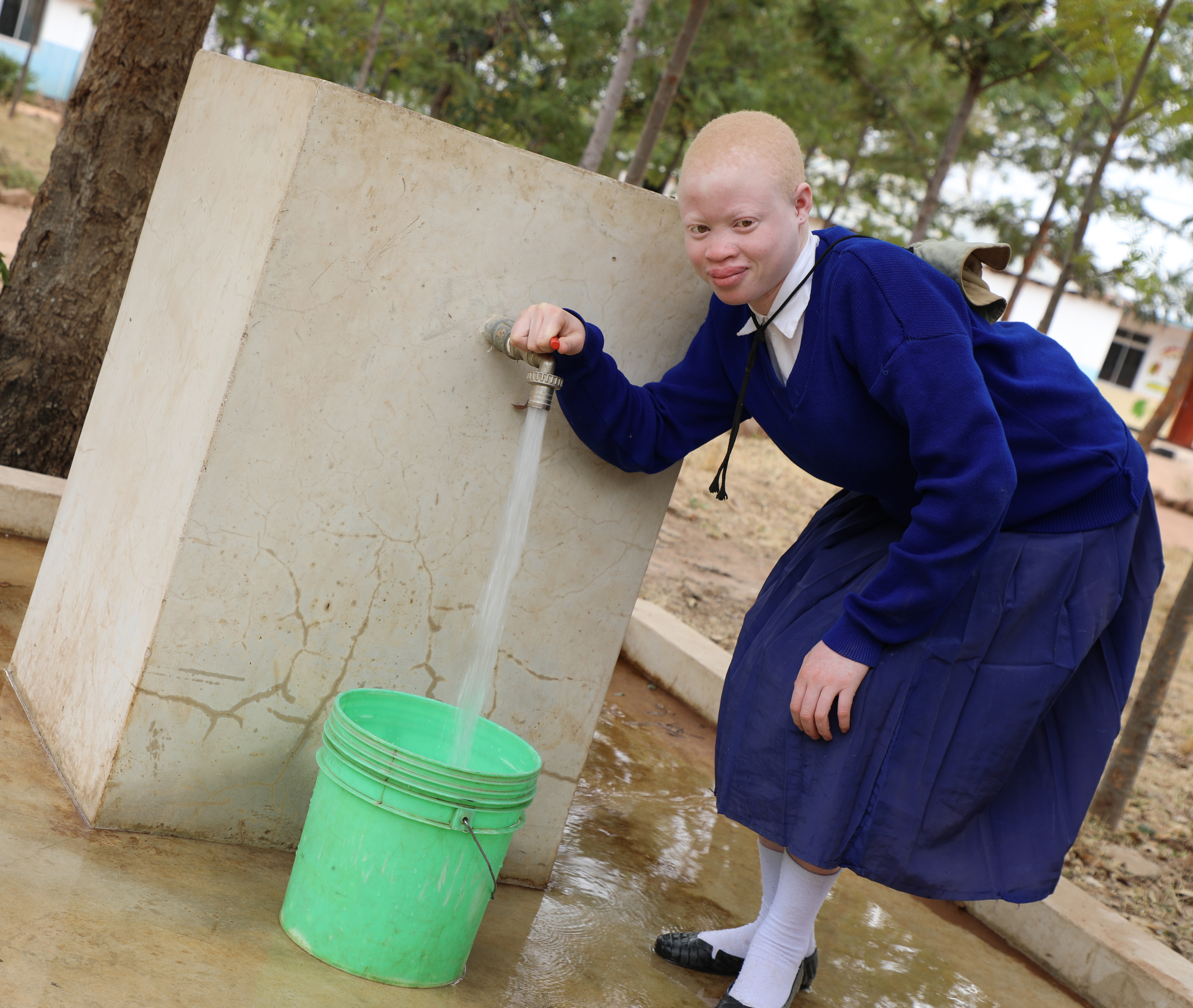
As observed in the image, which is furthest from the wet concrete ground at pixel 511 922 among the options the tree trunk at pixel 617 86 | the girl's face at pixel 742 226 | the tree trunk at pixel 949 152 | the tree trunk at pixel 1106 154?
the tree trunk at pixel 949 152

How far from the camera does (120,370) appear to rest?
283cm

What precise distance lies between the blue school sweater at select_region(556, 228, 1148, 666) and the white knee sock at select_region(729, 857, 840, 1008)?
0.53 m

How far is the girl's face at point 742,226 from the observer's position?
2.07m

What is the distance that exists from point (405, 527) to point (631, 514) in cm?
53

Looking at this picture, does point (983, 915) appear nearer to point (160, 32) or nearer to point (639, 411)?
point (639, 411)

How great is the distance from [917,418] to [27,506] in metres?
3.25

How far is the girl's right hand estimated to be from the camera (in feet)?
7.35

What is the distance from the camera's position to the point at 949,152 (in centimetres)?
994

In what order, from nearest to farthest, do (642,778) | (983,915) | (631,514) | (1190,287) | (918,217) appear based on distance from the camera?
(631,514), (983,915), (642,778), (918,217), (1190,287)

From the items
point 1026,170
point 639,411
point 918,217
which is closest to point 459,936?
point 639,411

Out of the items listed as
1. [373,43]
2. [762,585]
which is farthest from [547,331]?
[373,43]

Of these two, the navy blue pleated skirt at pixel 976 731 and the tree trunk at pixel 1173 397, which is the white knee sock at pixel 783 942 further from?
the tree trunk at pixel 1173 397

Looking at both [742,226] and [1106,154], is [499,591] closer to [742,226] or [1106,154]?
[742,226]

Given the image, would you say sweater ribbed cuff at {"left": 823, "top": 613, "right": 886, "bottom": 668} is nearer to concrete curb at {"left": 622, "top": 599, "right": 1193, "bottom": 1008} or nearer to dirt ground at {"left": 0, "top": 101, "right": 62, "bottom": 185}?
concrete curb at {"left": 622, "top": 599, "right": 1193, "bottom": 1008}
